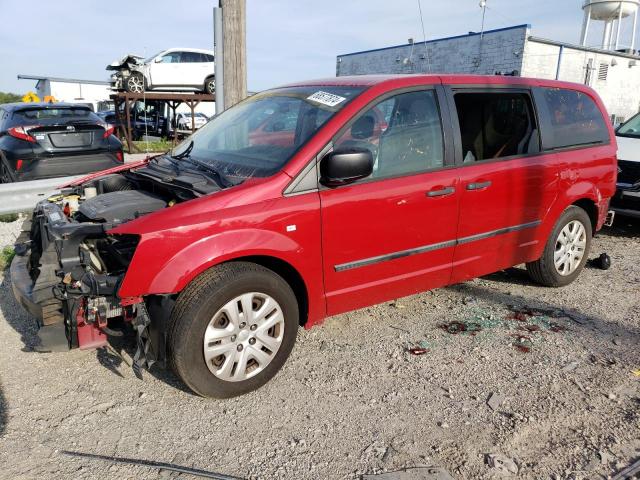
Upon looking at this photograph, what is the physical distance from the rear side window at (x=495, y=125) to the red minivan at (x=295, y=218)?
1 cm

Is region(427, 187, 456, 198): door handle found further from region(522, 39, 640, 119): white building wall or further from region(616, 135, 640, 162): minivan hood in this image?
region(522, 39, 640, 119): white building wall

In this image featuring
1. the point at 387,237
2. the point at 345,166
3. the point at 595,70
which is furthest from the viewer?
the point at 595,70

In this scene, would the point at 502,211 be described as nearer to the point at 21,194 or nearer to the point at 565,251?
the point at 565,251

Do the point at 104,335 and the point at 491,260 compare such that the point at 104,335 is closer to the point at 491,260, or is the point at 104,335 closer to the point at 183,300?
the point at 183,300

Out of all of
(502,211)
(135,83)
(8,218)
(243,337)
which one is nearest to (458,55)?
(135,83)

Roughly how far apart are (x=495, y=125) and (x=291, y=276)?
2201 mm

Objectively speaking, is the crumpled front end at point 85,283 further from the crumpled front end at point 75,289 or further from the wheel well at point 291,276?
the wheel well at point 291,276

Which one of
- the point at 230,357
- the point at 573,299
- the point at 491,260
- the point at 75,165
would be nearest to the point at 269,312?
the point at 230,357

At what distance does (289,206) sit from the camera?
9.88 ft

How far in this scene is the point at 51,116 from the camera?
7.78 metres

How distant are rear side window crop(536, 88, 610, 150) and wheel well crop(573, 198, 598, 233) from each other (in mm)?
544

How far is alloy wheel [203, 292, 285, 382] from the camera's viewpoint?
2877 millimetres

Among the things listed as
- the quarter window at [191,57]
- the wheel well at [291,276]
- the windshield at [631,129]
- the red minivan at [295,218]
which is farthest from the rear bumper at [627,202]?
the quarter window at [191,57]

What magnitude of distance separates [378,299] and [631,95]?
98.4ft
